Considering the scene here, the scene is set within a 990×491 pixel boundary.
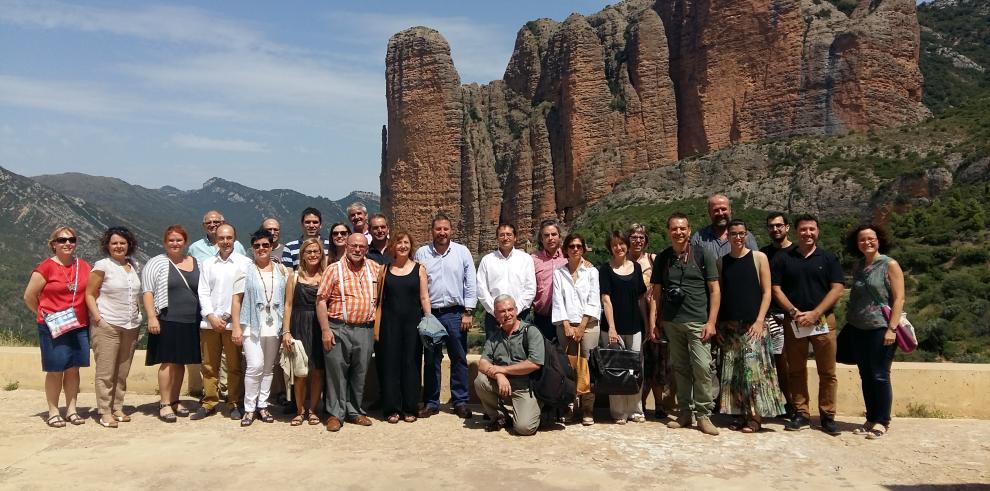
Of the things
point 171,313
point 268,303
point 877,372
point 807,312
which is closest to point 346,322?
point 268,303

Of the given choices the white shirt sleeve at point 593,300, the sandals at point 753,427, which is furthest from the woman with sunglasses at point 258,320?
the sandals at point 753,427

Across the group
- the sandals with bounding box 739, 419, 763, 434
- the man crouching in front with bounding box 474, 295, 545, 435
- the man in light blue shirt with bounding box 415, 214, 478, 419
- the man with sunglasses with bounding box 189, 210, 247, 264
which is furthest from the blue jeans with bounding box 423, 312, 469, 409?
the sandals with bounding box 739, 419, 763, 434

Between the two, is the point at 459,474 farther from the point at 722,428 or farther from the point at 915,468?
the point at 915,468

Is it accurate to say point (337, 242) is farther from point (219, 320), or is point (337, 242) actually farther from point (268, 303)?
point (219, 320)

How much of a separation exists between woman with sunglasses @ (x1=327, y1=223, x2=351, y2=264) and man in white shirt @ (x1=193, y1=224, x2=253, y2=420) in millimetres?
845

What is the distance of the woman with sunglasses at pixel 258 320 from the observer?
6863mm

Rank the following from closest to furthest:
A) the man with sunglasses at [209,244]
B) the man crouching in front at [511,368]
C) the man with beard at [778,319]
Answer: the man crouching in front at [511,368] < the man with beard at [778,319] < the man with sunglasses at [209,244]

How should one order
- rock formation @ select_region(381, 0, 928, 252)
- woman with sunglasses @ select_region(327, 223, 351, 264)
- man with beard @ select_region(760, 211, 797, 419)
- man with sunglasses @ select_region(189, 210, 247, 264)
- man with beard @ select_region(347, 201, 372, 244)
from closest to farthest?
man with beard @ select_region(760, 211, 797, 419)
woman with sunglasses @ select_region(327, 223, 351, 264)
man with sunglasses @ select_region(189, 210, 247, 264)
man with beard @ select_region(347, 201, 372, 244)
rock formation @ select_region(381, 0, 928, 252)

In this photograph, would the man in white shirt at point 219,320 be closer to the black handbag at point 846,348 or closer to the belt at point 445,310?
the belt at point 445,310

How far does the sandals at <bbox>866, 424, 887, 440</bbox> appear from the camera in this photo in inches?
249

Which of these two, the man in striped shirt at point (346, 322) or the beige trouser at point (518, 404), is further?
the man in striped shirt at point (346, 322)

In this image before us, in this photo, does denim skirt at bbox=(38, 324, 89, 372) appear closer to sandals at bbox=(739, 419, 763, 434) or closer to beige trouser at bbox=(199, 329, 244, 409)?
beige trouser at bbox=(199, 329, 244, 409)

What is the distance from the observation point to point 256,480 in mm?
5199

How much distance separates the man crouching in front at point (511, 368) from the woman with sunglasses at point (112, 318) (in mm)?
3626
